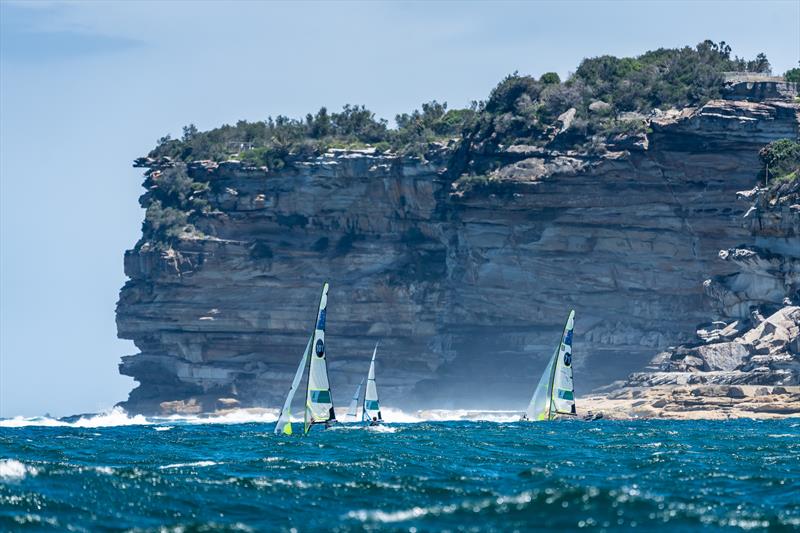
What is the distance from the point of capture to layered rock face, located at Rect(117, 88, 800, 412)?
11869 cm

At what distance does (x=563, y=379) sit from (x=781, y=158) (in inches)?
1028

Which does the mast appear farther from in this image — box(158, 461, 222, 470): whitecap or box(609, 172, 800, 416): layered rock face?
box(158, 461, 222, 470): whitecap

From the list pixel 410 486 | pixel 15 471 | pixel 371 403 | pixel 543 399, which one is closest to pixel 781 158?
pixel 543 399

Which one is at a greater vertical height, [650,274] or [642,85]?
[642,85]

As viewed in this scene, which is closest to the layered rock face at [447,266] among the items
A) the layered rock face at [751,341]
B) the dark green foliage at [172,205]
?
the dark green foliage at [172,205]

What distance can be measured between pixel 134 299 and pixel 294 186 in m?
18.4

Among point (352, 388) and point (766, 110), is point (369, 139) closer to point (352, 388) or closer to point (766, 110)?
point (352, 388)

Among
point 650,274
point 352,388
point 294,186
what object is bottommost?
point 352,388

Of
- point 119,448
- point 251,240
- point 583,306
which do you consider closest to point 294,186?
point 251,240

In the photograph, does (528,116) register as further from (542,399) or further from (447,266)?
(542,399)

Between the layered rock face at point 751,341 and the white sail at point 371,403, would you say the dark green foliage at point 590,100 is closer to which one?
the layered rock face at point 751,341

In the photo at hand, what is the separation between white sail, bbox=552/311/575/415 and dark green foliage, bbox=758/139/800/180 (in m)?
22.4

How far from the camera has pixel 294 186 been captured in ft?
446

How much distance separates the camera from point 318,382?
221 ft
